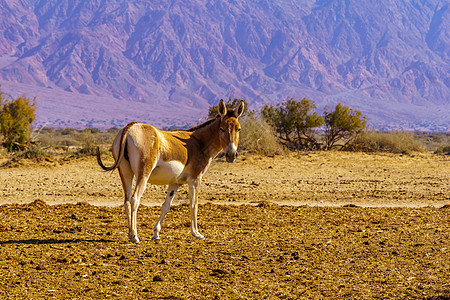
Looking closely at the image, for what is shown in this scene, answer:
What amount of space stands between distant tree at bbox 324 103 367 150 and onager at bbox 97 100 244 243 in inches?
1018

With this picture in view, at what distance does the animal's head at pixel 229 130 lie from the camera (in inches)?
388

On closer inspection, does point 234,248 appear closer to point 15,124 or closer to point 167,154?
point 167,154

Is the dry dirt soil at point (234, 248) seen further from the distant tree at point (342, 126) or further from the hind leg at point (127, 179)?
the distant tree at point (342, 126)

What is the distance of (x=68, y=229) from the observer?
36.3 ft

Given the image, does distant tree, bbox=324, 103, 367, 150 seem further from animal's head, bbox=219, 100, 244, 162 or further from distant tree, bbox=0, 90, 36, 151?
animal's head, bbox=219, 100, 244, 162

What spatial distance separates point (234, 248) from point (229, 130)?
2.08 metres

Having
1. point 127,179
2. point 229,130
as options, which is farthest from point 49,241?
point 229,130

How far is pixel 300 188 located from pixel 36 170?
11424 millimetres

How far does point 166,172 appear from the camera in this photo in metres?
9.80

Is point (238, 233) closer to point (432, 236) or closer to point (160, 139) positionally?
point (160, 139)

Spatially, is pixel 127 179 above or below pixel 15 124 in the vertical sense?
below

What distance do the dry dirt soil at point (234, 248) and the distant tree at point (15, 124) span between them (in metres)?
11.8

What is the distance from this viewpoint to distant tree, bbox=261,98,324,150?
35.6m

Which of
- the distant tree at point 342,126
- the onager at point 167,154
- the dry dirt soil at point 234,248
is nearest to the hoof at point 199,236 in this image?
the onager at point 167,154
